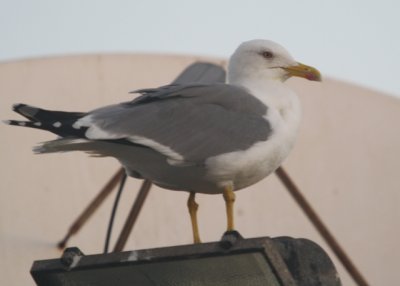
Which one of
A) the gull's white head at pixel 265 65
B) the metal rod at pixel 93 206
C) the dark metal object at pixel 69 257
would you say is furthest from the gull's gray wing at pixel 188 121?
the metal rod at pixel 93 206

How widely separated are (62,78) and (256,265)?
19.2 feet

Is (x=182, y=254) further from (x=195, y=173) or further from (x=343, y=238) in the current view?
(x=343, y=238)

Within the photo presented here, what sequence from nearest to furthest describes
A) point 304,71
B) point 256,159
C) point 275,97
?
point 256,159 < point 275,97 < point 304,71

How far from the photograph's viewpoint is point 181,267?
501 cm

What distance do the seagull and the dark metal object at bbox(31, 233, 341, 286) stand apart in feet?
2.47

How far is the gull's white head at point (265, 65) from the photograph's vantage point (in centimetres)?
682

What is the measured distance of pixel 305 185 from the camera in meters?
10.7

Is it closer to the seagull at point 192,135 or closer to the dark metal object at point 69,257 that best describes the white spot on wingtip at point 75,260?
the dark metal object at point 69,257

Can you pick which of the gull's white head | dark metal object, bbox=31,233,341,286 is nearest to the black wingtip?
dark metal object, bbox=31,233,341,286

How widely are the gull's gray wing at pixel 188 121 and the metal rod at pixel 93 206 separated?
2.03m

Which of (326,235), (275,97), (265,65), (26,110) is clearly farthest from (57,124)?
(326,235)

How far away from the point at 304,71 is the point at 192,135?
942 mm

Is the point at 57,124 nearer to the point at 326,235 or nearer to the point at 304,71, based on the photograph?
the point at 304,71

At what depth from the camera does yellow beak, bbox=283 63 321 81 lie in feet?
22.2
